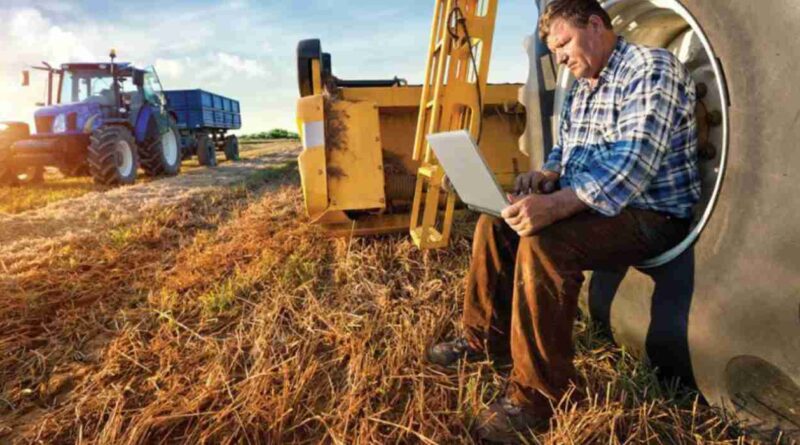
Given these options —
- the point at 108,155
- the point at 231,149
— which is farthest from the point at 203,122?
the point at 108,155

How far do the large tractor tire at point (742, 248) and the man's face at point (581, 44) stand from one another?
243 mm

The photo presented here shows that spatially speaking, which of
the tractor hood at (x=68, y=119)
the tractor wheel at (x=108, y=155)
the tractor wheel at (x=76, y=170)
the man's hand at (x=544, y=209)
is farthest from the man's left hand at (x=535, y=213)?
the tractor wheel at (x=76, y=170)

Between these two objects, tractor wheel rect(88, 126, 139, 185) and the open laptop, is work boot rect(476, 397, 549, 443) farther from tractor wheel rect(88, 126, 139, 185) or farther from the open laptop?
tractor wheel rect(88, 126, 139, 185)

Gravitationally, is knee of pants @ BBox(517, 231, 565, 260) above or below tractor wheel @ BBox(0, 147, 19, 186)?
below

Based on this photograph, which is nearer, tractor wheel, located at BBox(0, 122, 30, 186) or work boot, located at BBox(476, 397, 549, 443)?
work boot, located at BBox(476, 397, 549, 443)

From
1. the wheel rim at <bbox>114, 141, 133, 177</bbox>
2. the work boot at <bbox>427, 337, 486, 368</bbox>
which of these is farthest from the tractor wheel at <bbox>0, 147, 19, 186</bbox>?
the work boot at <bbox>427, 337, 486, 368</bbox>

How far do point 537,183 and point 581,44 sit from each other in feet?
1.65

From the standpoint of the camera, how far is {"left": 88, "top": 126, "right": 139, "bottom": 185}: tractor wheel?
306 inches

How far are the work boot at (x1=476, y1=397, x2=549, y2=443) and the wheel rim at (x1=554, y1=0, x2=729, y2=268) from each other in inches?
23.3

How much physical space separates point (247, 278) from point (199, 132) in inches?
530

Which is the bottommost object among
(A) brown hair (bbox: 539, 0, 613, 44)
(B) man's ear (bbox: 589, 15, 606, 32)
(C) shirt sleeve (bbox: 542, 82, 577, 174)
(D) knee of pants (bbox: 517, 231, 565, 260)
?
(D) knee of pants (bbox: 517, 231, 565, 260)

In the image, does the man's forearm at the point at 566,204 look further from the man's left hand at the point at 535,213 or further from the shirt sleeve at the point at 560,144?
the shirt sleeve at the point at 560,144

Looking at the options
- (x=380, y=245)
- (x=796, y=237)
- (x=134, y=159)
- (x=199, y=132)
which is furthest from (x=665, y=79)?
(x=199, y=132)

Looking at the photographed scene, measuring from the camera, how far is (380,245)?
Result: 3.26 metres
